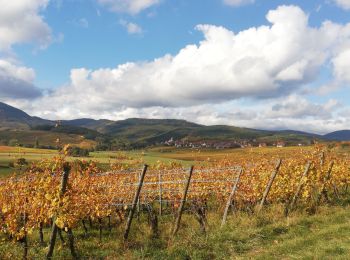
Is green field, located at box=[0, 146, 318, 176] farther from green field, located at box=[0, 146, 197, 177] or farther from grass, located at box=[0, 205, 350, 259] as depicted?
grass, located at box=[0, 205, 350, 259]

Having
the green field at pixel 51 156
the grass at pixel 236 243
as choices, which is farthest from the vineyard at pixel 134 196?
the green field at pixel 51 156

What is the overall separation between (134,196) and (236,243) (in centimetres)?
390

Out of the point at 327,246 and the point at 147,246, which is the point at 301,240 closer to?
the point at 327,246

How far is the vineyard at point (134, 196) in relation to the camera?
12.3m

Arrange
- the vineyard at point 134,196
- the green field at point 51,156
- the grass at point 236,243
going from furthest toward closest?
the green field at point 51,156 < the vineyard at point 134,196 < the grass at point 236,243

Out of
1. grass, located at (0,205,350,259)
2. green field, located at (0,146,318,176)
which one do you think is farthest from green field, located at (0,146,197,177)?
grass, located at (0,205,350,259)

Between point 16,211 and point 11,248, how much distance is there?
1459 mm

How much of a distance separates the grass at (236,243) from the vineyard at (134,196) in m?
0.43

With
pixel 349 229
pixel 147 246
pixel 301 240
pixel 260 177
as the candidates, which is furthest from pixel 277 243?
pixel 260 177

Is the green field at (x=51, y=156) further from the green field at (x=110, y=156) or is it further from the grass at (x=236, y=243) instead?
the grass at (x=236, y=243)

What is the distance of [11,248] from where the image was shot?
46.3 ft

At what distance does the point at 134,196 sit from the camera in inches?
553

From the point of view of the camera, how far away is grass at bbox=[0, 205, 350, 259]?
11477 millimetres

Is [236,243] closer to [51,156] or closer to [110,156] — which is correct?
[51,156]
